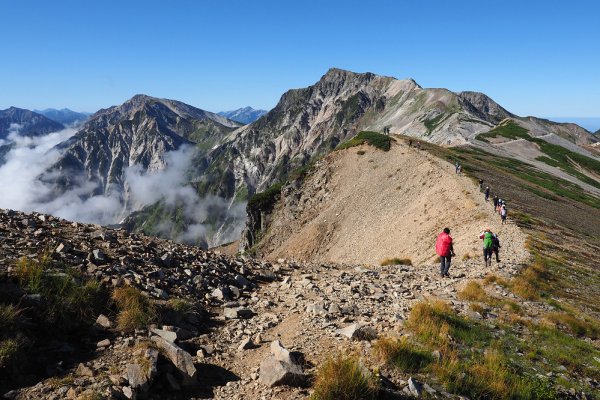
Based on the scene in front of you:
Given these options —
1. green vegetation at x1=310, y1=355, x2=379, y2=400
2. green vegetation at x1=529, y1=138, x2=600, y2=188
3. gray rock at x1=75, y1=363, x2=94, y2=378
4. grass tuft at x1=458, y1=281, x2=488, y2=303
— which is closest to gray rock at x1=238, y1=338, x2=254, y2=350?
green vegetation at x1=310, y1=355, x2=379, y2=400

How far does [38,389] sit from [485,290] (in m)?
17.6

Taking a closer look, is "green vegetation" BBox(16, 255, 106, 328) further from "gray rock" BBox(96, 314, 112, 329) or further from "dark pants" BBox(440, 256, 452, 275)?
"dark pants" BBox(440, 256, 452, 275)

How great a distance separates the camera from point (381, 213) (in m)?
58.8

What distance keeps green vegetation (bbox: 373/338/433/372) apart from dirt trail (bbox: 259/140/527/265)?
19.0 m

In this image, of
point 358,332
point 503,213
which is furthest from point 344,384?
point 503,213

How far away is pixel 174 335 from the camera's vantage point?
10.1 meters

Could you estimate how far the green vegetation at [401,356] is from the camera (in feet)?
30.4

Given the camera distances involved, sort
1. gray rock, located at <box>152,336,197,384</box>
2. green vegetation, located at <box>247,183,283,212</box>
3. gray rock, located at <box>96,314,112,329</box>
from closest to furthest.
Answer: gray rock, located at <box>152,336,197,384</box> < gray rock, located at <box>96,314,112,329</box> < green vegetation, located at <box>247,183,283,212</box>

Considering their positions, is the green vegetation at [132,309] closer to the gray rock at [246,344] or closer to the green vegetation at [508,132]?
the gray rock at [246,344]

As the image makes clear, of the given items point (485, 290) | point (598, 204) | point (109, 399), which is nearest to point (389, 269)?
point (485, 290)

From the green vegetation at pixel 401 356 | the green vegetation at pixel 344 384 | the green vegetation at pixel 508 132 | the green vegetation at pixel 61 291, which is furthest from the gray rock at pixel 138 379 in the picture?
the green vegetation at pixel 508 132

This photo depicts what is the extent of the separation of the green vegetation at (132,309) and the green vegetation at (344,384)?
5.31 m

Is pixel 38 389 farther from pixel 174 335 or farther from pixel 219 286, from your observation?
pixel 219 286

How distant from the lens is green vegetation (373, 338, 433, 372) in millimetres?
9266
